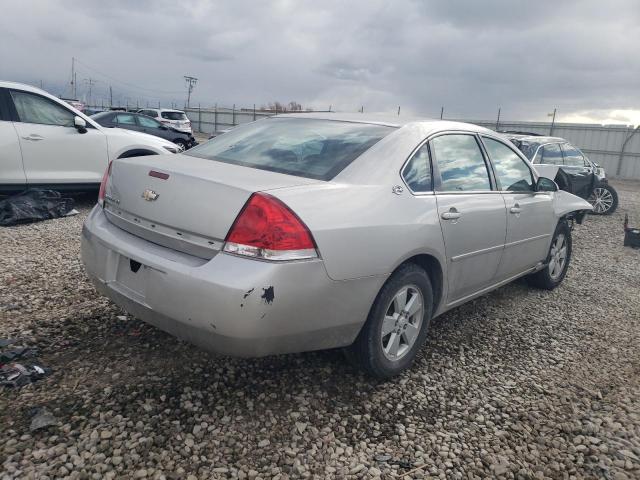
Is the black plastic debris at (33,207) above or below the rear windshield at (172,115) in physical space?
below

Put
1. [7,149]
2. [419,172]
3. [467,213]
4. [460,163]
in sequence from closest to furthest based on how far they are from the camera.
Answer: [419,172] < [467,213] < [460,163] < [7,149]

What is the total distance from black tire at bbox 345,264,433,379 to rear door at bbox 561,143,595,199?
8678 mm

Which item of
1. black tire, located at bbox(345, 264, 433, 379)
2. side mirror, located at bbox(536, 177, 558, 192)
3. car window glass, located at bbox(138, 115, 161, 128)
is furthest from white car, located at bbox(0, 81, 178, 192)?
car window glass, located at bbox(138, 115, 161, 128)

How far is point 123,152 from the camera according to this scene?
24.1 feet

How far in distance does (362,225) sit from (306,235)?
0.37 m

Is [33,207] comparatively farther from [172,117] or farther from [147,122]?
[172,117]

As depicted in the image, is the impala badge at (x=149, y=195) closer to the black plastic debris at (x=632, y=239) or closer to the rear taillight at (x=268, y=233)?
the rear taillight at (x=268, y=233)

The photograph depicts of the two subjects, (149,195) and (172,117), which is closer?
(149,195)

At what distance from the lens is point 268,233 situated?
88.3 inches

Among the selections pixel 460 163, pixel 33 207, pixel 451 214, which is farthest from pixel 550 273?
pixel 33 207

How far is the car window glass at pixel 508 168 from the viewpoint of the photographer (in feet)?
12.9

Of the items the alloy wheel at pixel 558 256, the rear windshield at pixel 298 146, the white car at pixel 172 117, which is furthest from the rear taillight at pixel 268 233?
the white car at pixel 172 117

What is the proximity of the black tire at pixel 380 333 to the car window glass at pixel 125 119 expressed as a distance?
1445 cm

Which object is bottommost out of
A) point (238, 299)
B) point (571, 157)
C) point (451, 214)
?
point (238, 299)
